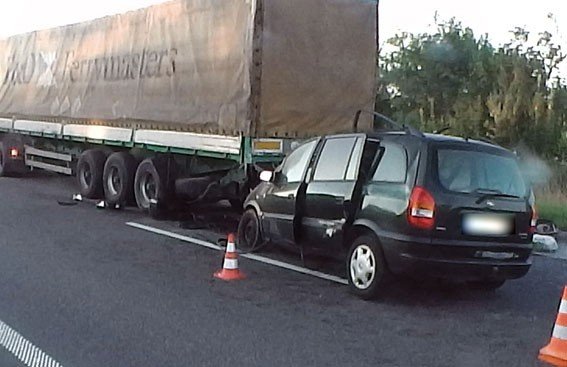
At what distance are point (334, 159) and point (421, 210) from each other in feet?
5.62

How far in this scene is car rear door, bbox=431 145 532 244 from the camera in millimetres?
7855

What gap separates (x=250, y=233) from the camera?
1106 cm

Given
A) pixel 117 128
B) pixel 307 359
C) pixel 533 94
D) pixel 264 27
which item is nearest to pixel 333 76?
pixel 264 27

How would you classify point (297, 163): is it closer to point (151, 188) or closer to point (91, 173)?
point (151, 188)

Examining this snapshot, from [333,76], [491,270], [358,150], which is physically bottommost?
[491,270]

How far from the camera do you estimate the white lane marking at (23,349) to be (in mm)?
5969

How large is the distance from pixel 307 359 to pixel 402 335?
1167 millimetres

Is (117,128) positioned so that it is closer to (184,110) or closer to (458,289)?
(184,110)

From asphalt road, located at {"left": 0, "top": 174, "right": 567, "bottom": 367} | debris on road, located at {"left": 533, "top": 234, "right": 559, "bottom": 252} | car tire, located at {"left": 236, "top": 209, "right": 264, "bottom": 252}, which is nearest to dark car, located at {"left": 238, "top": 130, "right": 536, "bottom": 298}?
asphalt road, located at {"left": 0, "top": 174, "right": 567, "bottom": 367}

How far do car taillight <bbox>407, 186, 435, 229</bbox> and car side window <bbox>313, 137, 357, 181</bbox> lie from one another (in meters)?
1.24

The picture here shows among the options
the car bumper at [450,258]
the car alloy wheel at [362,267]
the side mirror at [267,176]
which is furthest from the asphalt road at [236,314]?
the side mirror at [267,176]

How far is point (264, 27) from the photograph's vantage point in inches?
474

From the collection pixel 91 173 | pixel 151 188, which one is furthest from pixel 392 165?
pixel 91 173

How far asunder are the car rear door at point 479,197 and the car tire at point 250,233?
10.9ft
